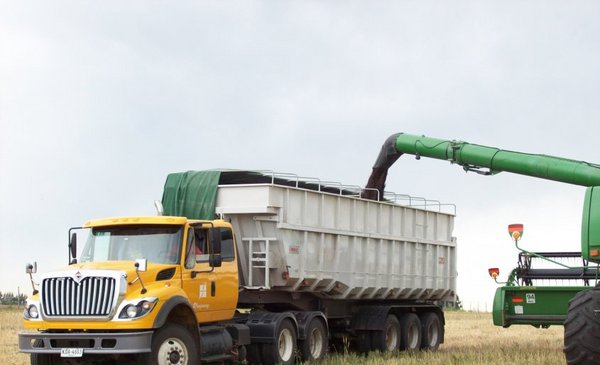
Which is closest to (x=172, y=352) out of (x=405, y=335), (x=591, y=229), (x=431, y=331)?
(x=591, y=229)

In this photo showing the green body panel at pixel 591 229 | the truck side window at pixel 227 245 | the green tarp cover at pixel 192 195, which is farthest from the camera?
the green tarp cover at pixel 192 195

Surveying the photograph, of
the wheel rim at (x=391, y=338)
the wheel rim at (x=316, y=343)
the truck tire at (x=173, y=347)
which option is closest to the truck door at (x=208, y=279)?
the truck tire at (x=173, y=347)

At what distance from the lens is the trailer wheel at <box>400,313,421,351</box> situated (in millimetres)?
21703

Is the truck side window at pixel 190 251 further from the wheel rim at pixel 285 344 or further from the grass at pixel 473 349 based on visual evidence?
the grass at pixel 473 349

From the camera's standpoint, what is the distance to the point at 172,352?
13.8 meters

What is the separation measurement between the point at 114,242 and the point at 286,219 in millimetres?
3755

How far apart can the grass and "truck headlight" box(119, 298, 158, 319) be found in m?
4.69

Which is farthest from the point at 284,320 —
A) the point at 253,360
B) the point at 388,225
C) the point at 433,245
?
the point at 433,245

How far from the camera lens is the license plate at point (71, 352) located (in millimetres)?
13289

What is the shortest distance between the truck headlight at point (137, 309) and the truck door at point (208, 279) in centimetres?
114

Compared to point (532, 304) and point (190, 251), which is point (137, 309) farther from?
point (532, 304)

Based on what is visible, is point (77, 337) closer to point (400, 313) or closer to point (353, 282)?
point (353, 282)

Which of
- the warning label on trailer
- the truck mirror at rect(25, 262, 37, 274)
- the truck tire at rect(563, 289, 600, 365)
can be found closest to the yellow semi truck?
the truck mirror at rect(25, 262, 37, 274)

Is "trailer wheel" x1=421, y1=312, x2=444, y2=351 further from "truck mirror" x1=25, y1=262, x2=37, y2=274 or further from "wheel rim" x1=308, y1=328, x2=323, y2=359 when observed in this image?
"truck mirror" x1=25, y1=262, x2=37, y2=274
